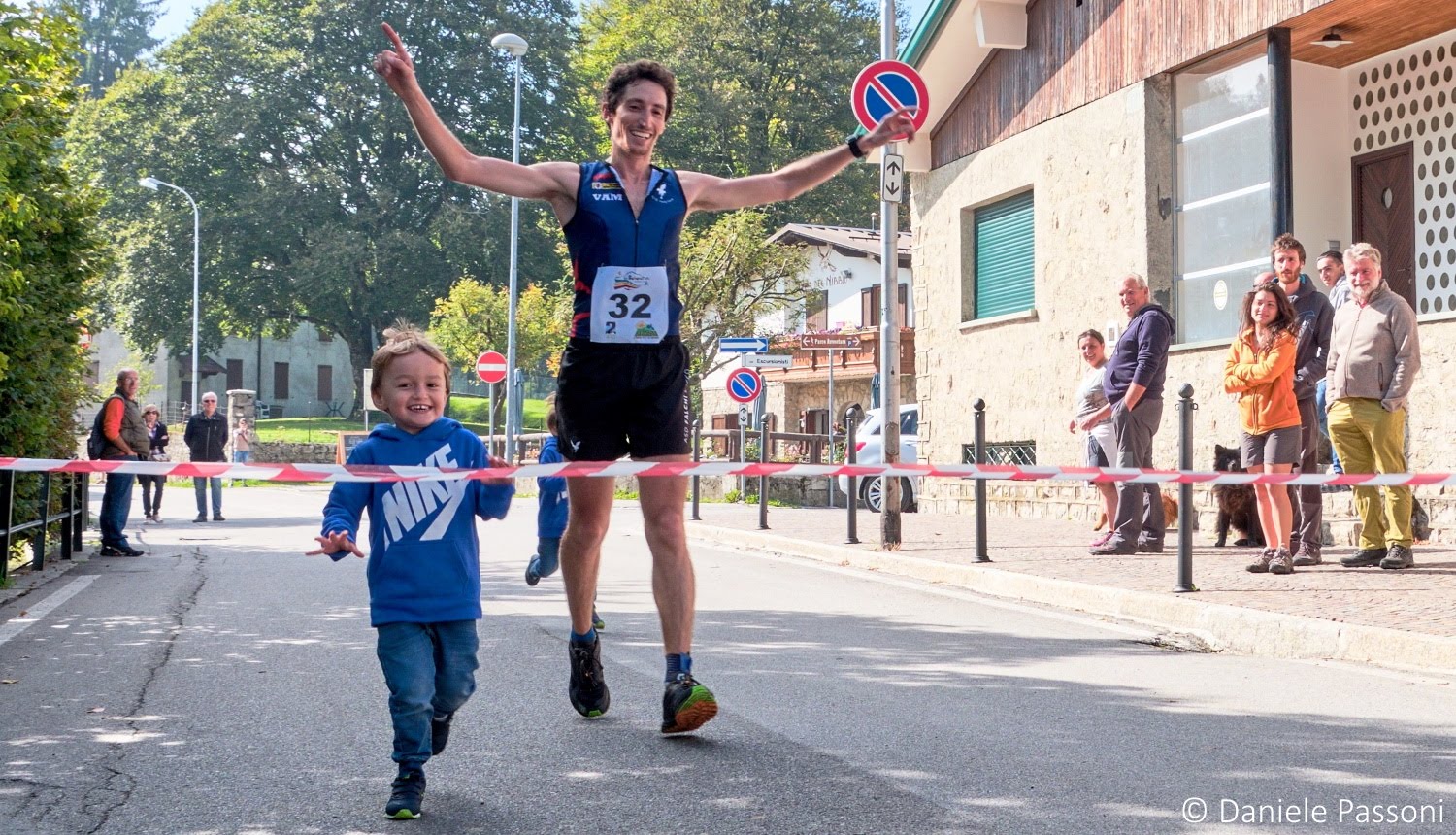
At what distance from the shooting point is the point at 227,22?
179ft

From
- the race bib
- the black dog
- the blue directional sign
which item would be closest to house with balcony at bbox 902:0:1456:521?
the black dog

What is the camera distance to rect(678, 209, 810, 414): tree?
38.2m

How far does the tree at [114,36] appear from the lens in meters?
94.2

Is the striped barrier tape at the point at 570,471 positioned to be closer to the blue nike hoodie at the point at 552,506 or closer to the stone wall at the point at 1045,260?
the blue nike hoodie at the point at 552,506

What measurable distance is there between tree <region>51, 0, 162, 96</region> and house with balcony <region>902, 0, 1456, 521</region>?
285 ft

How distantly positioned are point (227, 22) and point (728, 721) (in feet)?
179

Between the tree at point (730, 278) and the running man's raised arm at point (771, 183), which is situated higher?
the tree at point (730, 278)

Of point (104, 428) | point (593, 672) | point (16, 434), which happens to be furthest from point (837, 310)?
point (593, 672)

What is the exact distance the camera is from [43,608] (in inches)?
364

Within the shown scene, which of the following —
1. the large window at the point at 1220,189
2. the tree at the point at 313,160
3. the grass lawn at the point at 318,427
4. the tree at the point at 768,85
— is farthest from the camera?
the tree at the point at 768,85

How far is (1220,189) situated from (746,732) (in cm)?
1141

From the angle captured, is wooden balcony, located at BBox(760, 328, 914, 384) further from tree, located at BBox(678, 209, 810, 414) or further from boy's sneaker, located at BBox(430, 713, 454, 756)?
boy's sneaker, located at BBox(430, 713, 454, 756)

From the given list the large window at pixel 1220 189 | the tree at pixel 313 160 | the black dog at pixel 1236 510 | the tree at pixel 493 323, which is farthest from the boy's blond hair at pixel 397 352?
the tree at pixel 313 160

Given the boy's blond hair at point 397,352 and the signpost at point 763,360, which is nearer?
the boy's blond hair at point 397,352
